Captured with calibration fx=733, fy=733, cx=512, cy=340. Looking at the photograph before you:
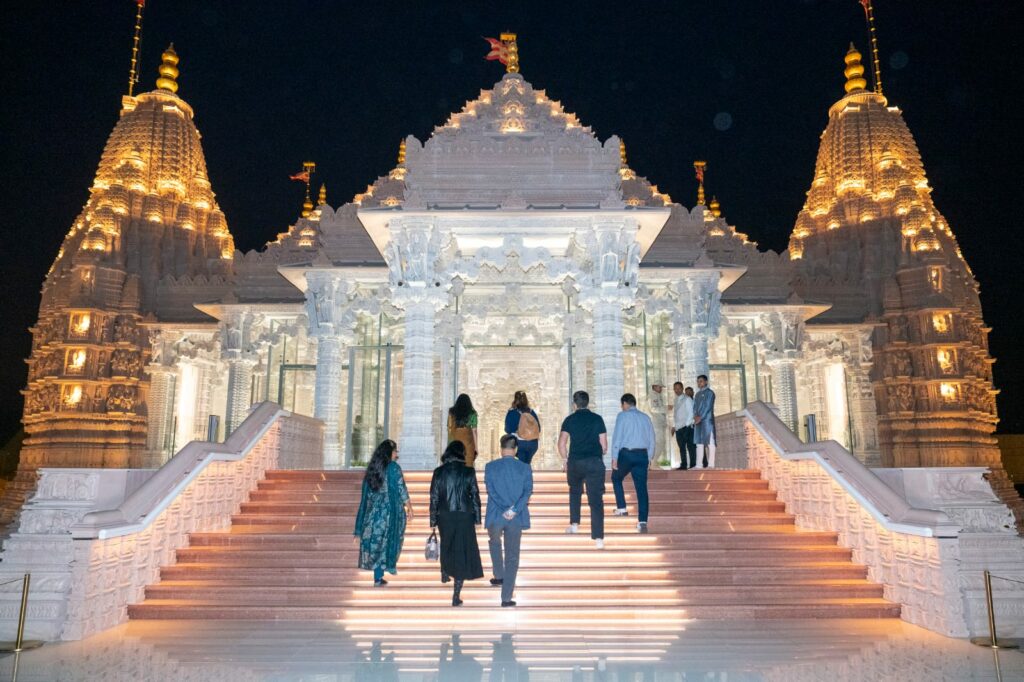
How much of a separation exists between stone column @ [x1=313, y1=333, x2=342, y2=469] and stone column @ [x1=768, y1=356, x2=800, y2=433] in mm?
11995

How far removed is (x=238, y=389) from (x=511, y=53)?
39.1 ft

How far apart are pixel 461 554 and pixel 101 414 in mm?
20868

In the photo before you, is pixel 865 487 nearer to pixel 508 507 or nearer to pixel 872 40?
pixel 508 507

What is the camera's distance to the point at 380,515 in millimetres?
8117

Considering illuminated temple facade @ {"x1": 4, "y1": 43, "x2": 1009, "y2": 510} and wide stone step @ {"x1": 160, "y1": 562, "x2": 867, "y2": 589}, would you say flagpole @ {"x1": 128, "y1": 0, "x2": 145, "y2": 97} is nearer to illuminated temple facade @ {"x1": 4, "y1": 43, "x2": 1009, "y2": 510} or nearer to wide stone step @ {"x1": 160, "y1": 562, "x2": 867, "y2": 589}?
illuminated temple facade @ {"x1": 4, "y1": 43, "x2": 1009, "y2": 510}

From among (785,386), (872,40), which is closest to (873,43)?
(872,40)

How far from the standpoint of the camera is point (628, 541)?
9383 millimetres

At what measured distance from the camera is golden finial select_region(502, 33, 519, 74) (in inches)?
722

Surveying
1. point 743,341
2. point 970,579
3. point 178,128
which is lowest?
point 970,579

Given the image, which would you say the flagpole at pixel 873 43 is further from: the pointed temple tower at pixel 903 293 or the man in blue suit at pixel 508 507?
the man in blue suit at pixel 508 507

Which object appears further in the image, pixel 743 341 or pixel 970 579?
pixel 743 341

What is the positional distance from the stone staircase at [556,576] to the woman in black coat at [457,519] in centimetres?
47

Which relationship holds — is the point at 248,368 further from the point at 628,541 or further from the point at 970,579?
the point at 970,579

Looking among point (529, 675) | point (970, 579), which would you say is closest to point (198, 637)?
point (529, 675)
